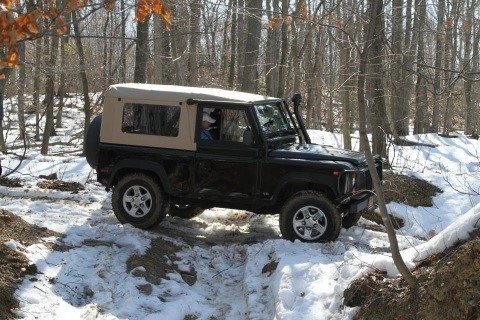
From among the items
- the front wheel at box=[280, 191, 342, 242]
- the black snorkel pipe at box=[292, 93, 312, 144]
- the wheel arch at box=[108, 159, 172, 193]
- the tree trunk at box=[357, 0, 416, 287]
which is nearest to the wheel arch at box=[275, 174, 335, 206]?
the front wheel at box=[280, 191, 342, 242]

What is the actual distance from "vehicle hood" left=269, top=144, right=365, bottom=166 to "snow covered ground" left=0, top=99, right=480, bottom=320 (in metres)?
1.09

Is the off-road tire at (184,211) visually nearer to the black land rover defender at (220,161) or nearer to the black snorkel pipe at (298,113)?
the black land rover defender at (220,161)

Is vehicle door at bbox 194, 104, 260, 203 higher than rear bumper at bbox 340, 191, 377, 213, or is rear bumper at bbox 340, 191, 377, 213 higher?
vehicle door at bbox 194, 104, 260, 203

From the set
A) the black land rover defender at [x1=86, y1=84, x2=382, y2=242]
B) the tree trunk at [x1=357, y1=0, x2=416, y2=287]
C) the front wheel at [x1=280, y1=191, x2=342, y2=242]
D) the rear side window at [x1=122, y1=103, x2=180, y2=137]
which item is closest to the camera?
the tree trunk at [x1=357, y1=0, x2=416, y2=287]

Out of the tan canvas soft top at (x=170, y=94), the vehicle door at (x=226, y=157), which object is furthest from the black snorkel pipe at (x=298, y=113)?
the vehicle door at (x=226, y=157)

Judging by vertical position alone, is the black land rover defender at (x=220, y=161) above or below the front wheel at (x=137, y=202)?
above

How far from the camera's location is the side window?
8156 mm

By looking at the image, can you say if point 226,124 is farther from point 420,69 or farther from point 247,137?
point 420,69

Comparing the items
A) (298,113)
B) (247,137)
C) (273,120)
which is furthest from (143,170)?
(298,113)

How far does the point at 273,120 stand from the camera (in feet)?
28.1

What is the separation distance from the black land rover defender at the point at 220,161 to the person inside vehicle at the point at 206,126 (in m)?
0.01

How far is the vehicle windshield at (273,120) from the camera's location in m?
8.24

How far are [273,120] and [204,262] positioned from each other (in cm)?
223

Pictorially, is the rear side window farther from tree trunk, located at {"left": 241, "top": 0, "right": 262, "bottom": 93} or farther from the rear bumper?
tree trunk, located at {"left": 241, "top": 0, "right": 262, "bottom": 93}
